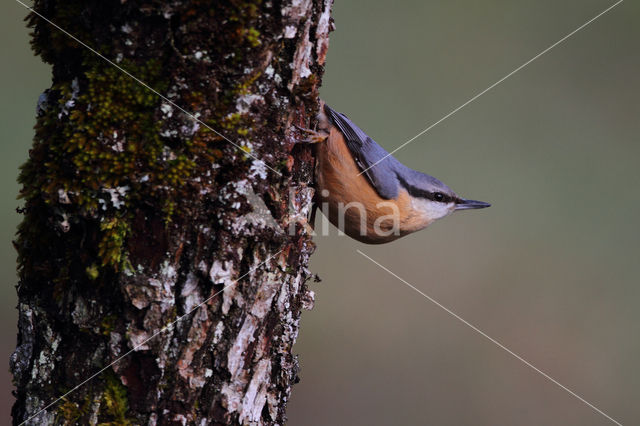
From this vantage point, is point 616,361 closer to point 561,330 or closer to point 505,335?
point 561,330

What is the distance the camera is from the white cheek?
350cm

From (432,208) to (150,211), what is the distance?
227cm

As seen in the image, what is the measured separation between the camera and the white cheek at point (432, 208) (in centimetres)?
350

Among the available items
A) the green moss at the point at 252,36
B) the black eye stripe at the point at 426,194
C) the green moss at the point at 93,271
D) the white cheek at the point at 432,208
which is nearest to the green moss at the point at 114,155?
the green moss at the point at 93,271

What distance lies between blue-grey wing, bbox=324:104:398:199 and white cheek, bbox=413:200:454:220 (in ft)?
0.81

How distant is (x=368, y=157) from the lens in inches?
126

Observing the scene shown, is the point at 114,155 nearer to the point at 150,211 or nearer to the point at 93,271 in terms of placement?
the point at 150,211

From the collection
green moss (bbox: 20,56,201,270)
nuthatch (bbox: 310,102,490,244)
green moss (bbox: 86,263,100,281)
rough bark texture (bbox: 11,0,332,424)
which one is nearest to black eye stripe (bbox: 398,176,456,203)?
nuthatch (bbox: 310,102,490,244)

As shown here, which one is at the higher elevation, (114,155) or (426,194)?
(114,155)

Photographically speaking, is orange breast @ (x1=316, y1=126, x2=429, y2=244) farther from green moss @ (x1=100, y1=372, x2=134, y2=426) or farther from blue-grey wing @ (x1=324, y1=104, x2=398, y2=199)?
green moss @ (x1=100, y1=372, x2=134, y2=426)

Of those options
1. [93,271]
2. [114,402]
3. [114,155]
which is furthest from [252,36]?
[114,402]

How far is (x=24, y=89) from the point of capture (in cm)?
620

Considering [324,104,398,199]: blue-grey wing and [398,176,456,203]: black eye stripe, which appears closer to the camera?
[324,104,398,199]: blue-grey wing

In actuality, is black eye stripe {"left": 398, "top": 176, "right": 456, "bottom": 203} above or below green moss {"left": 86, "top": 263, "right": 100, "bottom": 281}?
above
